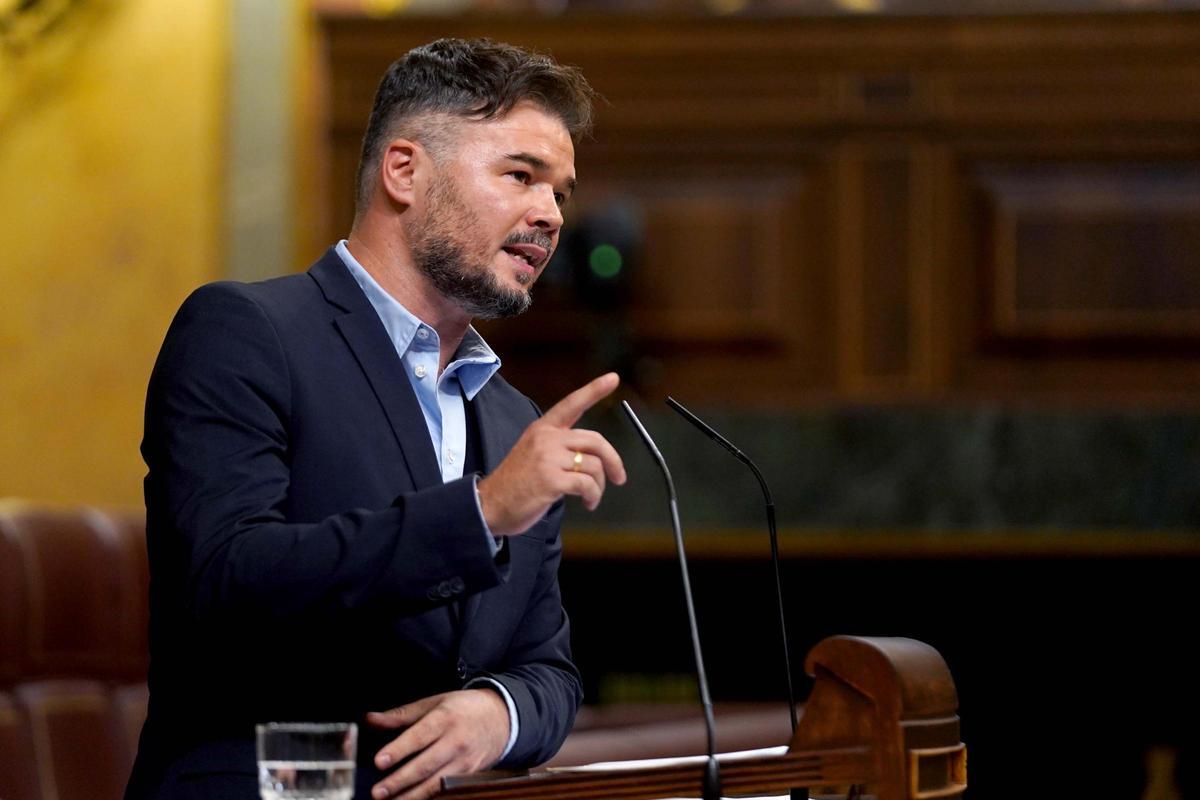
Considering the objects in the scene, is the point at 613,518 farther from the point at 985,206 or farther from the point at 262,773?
the point at 262,773

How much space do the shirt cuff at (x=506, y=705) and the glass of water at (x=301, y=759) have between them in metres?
0.45

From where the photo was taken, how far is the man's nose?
5.92 ft

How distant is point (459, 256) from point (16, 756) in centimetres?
111

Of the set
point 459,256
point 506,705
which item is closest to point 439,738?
point 506,705

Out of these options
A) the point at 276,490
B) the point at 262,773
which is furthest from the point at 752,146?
the point at 262,773

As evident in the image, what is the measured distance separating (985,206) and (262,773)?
321 cm

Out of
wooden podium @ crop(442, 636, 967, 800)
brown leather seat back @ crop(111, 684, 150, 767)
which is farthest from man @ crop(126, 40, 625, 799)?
brown leather seat back @ crop(111, 684, 150, 767)

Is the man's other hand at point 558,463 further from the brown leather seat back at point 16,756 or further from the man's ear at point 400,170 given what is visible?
the brown leather seat back at point 16,756

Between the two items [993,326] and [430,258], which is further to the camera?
[993,326]

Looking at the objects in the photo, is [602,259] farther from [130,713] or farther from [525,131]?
[525,131]

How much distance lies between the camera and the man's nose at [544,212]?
5.92 ft

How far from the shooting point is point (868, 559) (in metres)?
4.06

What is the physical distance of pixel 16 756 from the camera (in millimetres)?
2434

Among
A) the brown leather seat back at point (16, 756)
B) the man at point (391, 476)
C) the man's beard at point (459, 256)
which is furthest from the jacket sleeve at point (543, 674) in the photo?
the brown leather seat back at point (16, 756)
